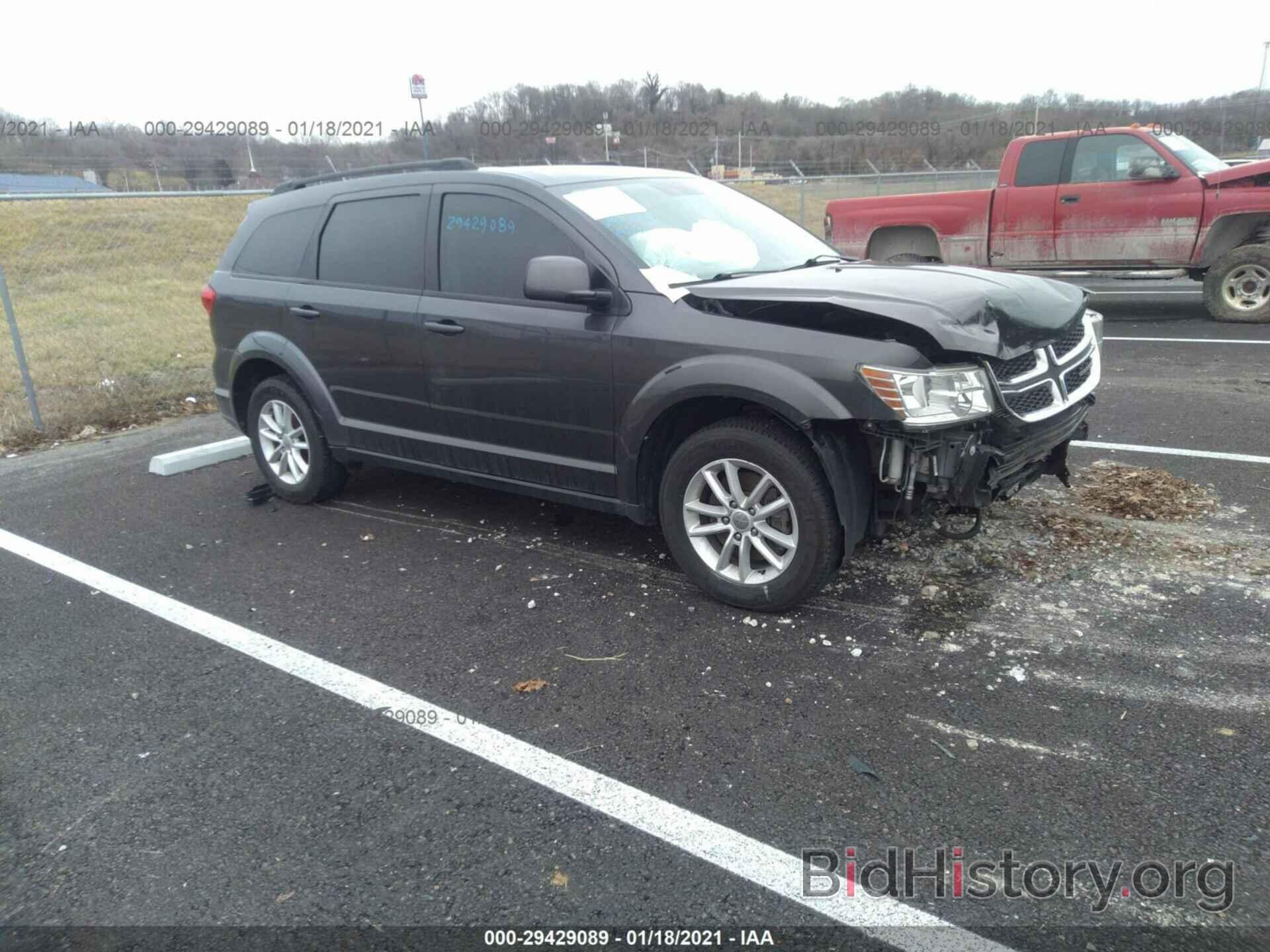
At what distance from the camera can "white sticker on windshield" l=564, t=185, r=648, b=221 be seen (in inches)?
168

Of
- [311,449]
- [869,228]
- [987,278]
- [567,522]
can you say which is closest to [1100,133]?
[869,228]

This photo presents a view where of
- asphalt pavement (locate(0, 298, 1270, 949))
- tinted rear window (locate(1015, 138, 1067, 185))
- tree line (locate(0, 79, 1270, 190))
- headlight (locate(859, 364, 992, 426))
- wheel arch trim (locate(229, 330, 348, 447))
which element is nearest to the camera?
asphalt pavement (locate(0, 298, 1270, 949))

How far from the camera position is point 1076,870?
7.96ft

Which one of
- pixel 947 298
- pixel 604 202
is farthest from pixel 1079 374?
pixel 604 202

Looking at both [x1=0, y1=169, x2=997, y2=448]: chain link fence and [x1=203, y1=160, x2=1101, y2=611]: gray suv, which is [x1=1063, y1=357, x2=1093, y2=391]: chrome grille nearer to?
[x1=203, y1=160, x2=1101, y2=611]: gray suv

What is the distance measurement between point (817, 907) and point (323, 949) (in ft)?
4.08

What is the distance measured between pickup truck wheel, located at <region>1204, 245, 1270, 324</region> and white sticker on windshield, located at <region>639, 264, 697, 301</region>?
8193 mm

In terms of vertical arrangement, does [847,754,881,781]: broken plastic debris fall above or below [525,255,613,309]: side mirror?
below

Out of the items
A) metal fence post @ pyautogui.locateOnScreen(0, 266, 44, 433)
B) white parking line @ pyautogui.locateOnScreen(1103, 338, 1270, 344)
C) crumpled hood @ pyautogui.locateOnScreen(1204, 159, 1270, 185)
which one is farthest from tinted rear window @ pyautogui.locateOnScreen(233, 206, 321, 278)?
crumpled hood @ pyautogui.locateOnScreen(1204, 159, 1270, 185)

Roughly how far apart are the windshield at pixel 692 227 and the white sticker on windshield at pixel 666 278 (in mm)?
23

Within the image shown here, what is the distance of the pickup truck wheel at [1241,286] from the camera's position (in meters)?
9.58

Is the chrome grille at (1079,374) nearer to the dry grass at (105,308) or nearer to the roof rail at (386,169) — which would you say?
the roof rail at (386,169)

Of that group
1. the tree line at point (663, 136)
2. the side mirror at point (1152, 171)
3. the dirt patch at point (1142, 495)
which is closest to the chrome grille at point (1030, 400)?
the dirt patch at point (1142, 495)

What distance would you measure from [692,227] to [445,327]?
1.31 meters
